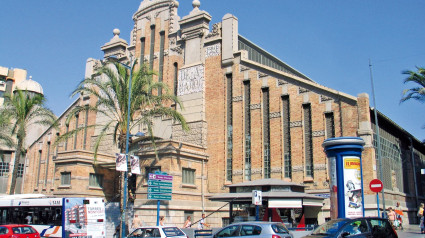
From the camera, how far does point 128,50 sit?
131 ft

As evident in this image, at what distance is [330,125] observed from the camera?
88.8 feet

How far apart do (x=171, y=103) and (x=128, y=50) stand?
28.1 feet

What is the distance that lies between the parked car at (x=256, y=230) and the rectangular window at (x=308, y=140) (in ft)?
41.2

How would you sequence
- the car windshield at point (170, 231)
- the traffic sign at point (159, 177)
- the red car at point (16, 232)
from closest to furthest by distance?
the car windshield at point (170, 231) → the red car at point (16, 232) → the traffic sign at point (159, 177)

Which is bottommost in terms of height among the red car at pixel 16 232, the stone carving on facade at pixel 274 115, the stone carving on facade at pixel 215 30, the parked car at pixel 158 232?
the red car at pixel 16 232

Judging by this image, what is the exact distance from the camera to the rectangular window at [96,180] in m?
34.0

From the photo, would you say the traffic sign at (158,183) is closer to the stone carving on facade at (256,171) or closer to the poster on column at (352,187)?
the stone carving on facade at (256,171)

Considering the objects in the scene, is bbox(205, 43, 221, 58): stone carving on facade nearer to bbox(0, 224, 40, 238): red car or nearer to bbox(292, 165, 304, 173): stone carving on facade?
bbox(292, 165, 304, 173): stone carving on facade

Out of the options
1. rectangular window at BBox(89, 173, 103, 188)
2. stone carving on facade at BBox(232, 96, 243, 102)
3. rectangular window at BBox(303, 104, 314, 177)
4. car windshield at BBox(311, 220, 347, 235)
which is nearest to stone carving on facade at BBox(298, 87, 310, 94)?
rectangular window at BBox(303, 104, 314, 177)

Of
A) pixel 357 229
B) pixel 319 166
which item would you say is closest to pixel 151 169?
pixel 319 166

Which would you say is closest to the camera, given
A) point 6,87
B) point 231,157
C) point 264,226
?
point 264,226

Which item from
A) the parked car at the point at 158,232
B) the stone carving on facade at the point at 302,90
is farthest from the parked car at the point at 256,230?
the stone carving on facade at the point at 302,90

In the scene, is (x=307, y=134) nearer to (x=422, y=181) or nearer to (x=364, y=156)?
(x=364, y=156)

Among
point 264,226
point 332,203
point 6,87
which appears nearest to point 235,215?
point 332,203
